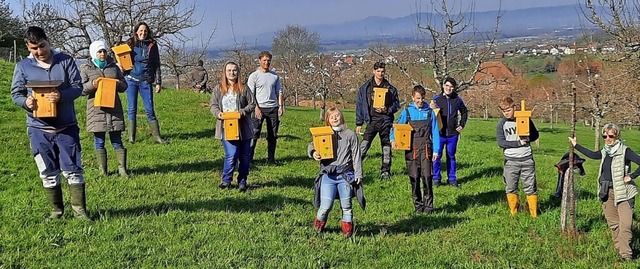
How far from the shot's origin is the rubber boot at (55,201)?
19.2 ft

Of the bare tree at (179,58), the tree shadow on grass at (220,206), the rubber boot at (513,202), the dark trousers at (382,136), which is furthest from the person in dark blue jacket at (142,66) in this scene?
the bare tree at (179,58)

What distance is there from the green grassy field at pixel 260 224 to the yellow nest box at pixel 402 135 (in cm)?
102

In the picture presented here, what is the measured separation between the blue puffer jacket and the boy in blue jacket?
418cm

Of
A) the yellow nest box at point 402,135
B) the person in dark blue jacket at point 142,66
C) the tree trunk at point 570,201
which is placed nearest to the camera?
the tree trunk at point 570,201

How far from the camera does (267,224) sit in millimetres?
6410

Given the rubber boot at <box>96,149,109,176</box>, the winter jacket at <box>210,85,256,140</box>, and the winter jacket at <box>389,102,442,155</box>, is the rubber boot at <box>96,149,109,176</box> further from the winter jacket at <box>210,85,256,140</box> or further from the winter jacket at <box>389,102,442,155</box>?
the winter jacket at <box>389,102,442,155</box>

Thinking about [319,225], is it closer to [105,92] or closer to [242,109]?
[242,109]

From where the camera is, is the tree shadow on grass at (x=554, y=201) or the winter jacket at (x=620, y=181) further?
the tree shadow on grass at (x=554, y=201)

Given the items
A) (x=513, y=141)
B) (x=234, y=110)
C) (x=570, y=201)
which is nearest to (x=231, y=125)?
(x=234, y=110)

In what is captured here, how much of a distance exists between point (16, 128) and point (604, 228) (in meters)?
11.3

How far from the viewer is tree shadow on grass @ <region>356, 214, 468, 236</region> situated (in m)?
6.87

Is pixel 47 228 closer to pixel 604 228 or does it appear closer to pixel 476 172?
pixel 604 228

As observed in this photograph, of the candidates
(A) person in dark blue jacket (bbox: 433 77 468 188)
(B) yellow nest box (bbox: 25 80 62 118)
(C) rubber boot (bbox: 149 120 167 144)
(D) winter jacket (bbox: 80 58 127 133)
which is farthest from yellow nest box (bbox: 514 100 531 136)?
(C) rubber boot (bbox: 149 120 167 144)

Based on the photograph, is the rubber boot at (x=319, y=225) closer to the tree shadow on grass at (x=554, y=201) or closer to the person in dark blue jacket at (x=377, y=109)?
the person in dark blue jacket at (x=377, y=109)
